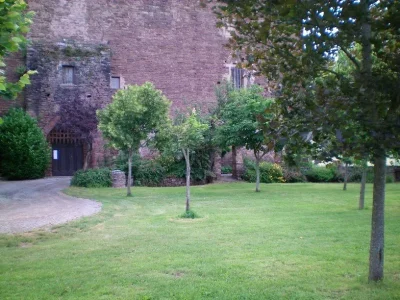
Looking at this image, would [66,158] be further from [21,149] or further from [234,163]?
[234,163]

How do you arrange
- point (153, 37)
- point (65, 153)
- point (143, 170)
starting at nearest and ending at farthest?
point (143, 170), point (65, 153), point (153, 37)

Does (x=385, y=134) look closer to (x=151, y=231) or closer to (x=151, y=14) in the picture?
(x=151, y=231)

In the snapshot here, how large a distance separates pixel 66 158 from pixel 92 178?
6542 mm

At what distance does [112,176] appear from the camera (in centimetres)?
2161

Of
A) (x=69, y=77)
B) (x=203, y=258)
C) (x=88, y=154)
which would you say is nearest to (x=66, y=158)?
(x=88, y=154)

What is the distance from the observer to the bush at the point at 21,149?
22609mm

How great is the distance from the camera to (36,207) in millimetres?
13492

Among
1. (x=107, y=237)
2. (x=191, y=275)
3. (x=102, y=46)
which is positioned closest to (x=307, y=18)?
(x=191, y=275)

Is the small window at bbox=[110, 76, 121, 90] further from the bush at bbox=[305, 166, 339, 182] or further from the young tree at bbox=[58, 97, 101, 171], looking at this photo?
the bush at bbox=[305, 166, 339, 182]

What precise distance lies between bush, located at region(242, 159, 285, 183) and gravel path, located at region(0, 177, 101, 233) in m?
10.6

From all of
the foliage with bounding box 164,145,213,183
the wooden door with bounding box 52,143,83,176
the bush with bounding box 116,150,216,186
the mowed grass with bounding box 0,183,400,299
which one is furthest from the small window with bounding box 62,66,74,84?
the mowed grass with bounding box 0,183,400,299

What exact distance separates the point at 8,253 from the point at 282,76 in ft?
17.4

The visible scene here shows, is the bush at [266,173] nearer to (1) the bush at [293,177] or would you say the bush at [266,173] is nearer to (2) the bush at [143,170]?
(1) the bush at [293,177]

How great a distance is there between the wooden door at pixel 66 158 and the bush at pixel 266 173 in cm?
1007
